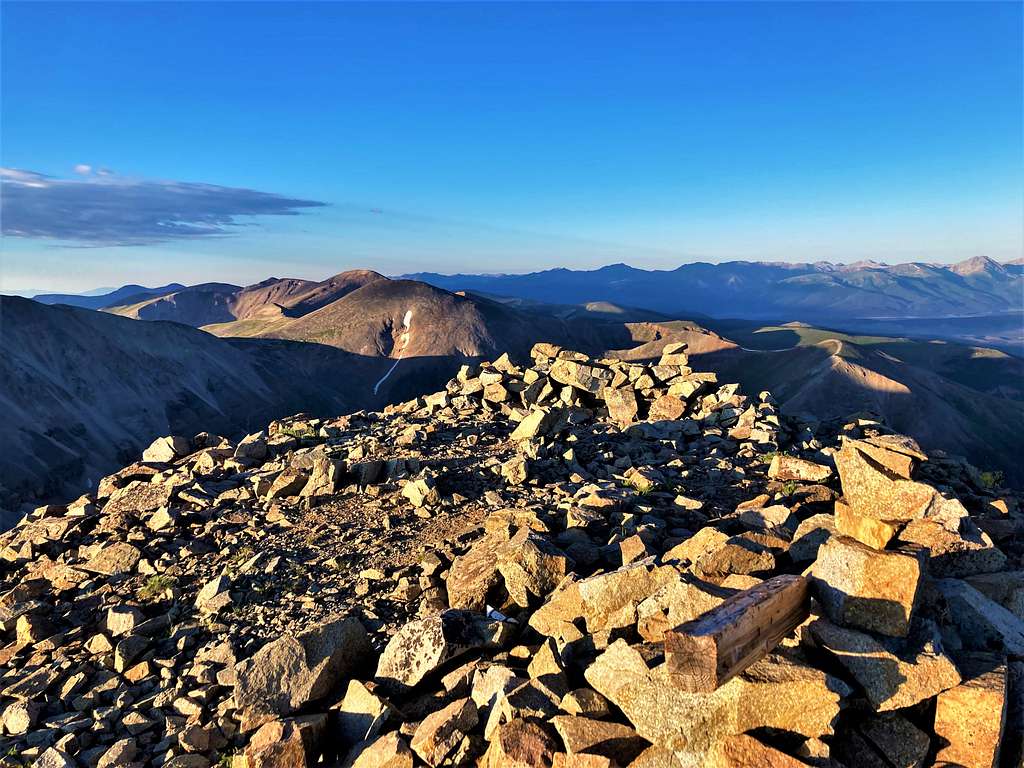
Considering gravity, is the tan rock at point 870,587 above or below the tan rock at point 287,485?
above

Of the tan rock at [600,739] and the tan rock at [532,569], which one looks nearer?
the tan rock at [600,739]

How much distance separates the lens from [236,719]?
6336 millimetres

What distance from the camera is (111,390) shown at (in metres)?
68.4

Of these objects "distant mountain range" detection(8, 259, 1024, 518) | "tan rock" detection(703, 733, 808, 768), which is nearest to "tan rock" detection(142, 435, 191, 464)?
"tan rock" detection(703, 733, 808, 768)

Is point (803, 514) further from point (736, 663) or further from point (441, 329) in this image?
point (441, 329)

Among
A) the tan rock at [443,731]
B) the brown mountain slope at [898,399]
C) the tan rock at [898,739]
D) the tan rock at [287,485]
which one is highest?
the tan rock at [898,739]

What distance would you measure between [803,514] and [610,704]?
5.88 meters

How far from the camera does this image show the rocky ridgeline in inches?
178

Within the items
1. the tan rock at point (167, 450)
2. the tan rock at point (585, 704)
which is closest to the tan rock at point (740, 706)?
the tan rock at point (585, 704)

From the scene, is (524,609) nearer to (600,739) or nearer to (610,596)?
(610,596)

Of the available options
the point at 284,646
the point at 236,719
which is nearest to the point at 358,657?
the point at 284,646

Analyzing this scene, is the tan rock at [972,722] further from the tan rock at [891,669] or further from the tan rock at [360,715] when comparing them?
the tan rock at [360,715]

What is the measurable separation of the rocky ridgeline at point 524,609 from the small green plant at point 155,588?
0.06 m

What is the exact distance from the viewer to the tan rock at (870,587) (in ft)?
15.9
